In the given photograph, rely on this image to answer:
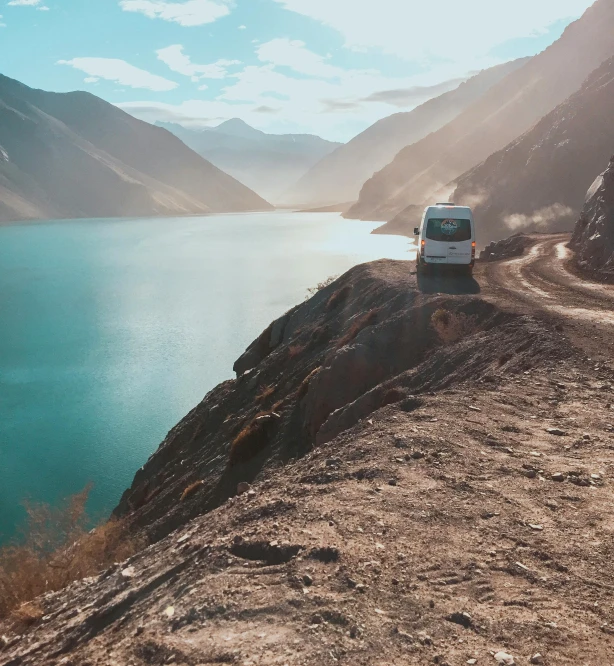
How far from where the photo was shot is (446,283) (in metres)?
25.3

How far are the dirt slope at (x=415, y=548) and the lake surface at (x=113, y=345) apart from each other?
28.1m

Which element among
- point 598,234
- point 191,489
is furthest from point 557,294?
point 598,234

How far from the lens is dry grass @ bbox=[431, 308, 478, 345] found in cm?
1911

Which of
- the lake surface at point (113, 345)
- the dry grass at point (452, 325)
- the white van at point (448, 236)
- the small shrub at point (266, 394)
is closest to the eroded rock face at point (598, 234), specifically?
the white van at point (448, 236)

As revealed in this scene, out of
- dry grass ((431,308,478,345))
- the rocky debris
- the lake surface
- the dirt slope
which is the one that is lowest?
the lake surface

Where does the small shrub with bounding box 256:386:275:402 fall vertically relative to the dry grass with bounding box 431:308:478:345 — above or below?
below

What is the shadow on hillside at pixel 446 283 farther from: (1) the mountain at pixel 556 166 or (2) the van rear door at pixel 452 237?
(1) the mountain at pixel 556 166

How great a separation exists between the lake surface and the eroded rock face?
31610 mm

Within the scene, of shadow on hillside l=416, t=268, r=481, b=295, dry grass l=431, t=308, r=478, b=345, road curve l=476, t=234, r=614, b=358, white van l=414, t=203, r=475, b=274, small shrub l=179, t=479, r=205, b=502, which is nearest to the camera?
road curve l=476, t=234, r=614, b=358

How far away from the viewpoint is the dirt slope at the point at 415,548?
551 centimetres

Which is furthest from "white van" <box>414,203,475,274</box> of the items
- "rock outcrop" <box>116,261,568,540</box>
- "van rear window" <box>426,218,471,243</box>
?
"rock outcrop" <box>116,261,568,540</box>

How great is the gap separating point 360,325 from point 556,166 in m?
90.0

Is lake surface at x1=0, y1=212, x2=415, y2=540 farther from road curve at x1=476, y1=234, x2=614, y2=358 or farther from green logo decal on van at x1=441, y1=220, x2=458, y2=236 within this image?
road curve at x1=476, y1=234, x2=614, y2=358

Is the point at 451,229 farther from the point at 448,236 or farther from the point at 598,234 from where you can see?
the point at 598,234
